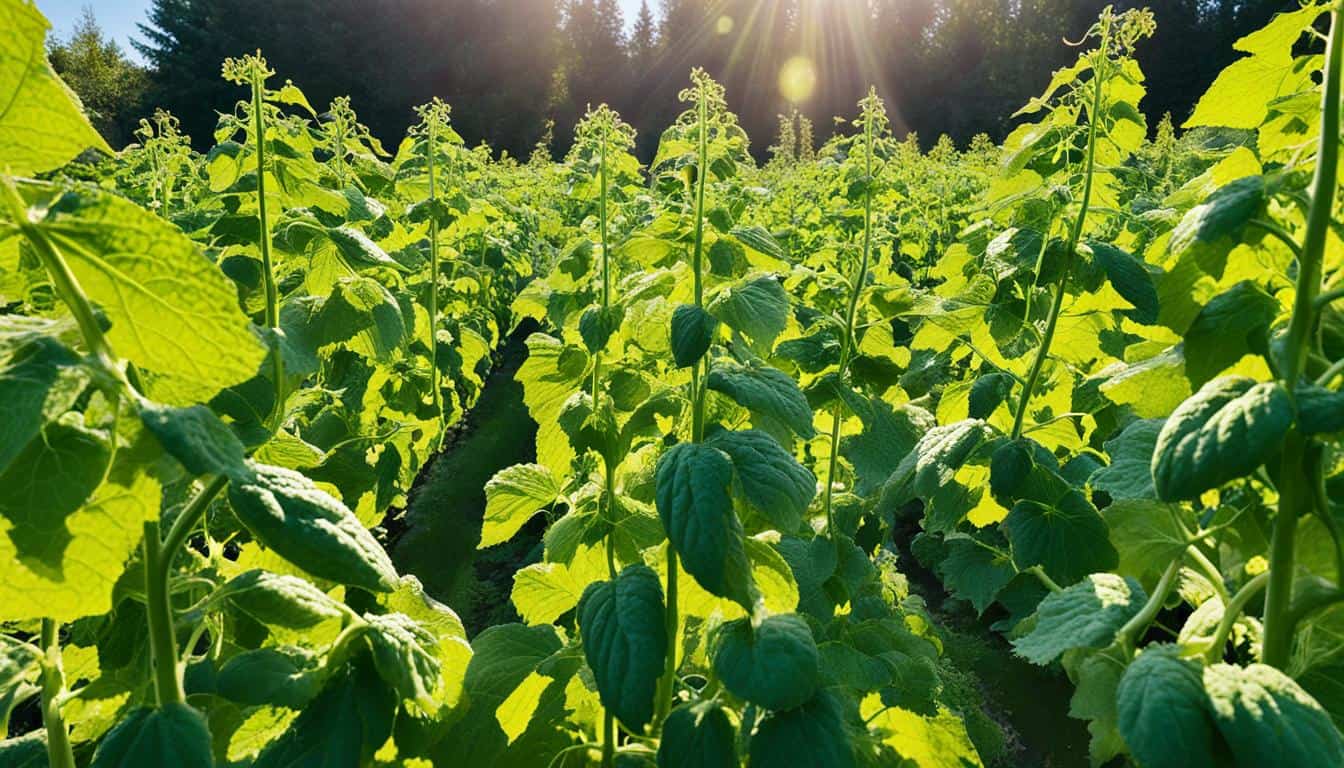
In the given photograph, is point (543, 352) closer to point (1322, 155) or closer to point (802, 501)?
point (802, 501)

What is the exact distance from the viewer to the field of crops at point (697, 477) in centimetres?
75

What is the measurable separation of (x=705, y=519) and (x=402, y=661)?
1.42 ft

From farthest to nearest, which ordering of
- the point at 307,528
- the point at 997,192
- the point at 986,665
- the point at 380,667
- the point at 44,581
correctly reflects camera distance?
the point at 986,665, the point at 997,192, the point at 380,667, the point at 307,528, the point at 44,581

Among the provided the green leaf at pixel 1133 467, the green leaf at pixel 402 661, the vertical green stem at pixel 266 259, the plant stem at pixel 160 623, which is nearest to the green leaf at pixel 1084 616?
the green leaf at pixel 1133 467

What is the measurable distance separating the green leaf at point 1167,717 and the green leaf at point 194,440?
940mm

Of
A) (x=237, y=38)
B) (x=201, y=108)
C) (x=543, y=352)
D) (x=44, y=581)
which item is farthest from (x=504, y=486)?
(x=237, y=38)

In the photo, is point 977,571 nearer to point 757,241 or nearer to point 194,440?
point 757,241

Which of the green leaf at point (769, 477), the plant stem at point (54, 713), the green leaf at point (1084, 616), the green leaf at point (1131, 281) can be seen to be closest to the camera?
the plant stem at point (54, 713)

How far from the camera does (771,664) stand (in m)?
1.21

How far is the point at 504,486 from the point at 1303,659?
1.39 m

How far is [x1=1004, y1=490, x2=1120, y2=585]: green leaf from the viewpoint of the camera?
1.87 m

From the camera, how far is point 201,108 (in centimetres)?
3612

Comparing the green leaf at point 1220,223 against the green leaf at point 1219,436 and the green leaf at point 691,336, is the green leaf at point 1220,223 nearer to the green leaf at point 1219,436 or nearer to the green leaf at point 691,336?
the green leaf at point 1219,436

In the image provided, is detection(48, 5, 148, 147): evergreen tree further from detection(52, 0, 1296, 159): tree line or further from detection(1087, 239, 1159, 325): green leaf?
detection(1087, 239, 1159, 325): green leaf
